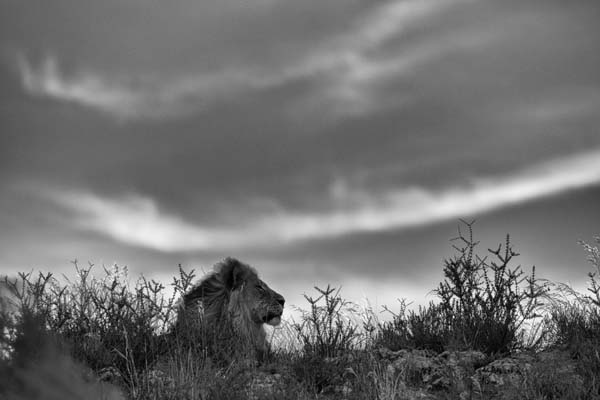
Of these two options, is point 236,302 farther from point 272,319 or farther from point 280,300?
point 280,300

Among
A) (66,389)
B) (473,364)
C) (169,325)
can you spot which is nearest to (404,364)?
(473,364)

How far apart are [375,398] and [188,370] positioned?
5.56 ft

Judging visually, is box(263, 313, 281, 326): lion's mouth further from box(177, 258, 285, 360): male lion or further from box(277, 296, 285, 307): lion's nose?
box(277, 296, 285, 307): lion's nose

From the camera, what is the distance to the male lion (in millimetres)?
9662

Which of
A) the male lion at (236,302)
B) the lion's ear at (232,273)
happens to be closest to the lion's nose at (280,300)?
the male lion at (236,302)

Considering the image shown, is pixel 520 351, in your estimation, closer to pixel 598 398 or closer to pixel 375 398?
pixel 598 398

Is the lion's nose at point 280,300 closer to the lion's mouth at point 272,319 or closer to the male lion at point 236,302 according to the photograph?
the male lion at point 236,302

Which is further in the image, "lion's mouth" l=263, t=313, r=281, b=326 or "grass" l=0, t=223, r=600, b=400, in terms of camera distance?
"lion's mouth" l=263, t=313, r=281, b=326

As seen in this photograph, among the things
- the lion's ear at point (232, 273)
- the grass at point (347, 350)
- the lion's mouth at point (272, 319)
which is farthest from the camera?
the lion's mouth at point (272, 319)

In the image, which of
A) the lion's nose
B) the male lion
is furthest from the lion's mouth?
the lion's nose

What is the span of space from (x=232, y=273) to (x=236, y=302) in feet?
1.45

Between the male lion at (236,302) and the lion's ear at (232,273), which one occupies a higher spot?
the lion's ear at (232,273)

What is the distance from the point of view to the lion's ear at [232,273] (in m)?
10.5

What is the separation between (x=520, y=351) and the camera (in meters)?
8.91
